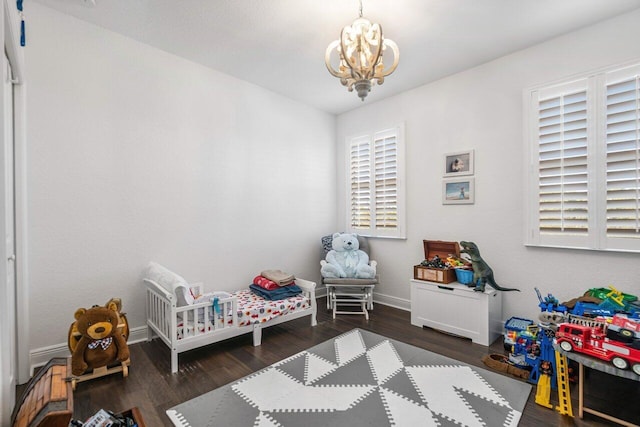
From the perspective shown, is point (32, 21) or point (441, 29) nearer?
point (32, 21)

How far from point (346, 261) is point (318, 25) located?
8.54 ft

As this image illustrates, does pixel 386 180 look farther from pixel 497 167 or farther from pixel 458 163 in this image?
pixel 497 167

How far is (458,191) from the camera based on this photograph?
133 inches

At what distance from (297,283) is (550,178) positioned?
272 centimetres

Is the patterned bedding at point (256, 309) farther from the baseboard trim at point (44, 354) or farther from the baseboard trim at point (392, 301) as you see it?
the baseboard trim at point (392, 301)

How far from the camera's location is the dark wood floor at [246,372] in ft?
6.12

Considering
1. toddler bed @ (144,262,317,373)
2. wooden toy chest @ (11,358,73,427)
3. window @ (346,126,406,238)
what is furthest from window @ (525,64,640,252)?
wooden toy chest @ (11,358,73,427)

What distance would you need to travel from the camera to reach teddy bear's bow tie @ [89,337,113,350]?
216cm

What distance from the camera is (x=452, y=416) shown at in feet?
5.89

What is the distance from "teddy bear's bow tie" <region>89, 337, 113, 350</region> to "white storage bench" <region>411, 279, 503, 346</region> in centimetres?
283

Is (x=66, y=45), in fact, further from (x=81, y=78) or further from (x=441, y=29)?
(x=441, y=29)

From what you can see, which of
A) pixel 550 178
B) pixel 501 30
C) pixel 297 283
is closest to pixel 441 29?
pixel 501 30

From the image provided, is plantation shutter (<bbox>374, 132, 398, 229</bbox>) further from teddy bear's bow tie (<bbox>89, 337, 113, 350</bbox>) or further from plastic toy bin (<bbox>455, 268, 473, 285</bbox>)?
teddy bear's bow tie (<bbox>89, 337, 113, 350</bbox>)

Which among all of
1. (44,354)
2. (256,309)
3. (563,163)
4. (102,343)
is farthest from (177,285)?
(563,163)
